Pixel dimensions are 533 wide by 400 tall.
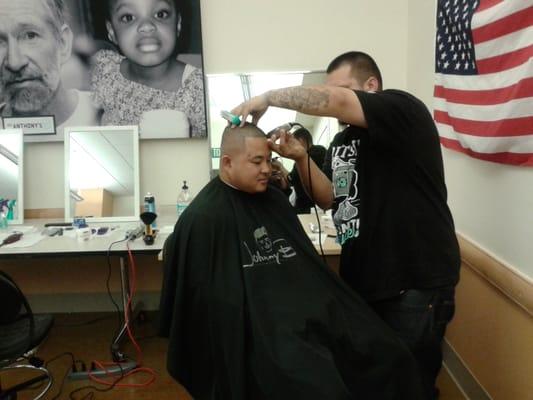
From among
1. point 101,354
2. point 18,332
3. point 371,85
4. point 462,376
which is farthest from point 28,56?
point 462,376

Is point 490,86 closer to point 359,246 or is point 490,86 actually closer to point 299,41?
point 359,246

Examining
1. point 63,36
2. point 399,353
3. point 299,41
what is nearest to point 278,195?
point 399,353

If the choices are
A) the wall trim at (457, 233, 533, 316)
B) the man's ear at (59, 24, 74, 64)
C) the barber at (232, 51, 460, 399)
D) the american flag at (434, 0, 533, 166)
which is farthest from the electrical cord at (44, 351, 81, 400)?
the american flag at (434, 0, 533, 166)

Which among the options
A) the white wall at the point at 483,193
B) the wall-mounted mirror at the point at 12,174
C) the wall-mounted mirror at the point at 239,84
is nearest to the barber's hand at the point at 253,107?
the white wall at the point at 483,193

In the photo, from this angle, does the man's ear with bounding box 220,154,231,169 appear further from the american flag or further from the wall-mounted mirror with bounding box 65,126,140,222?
the wall-mounted mirror with bounding box 65,126,140,222

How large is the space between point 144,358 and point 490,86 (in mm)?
2353

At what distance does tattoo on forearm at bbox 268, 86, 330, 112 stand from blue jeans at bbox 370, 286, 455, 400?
66cm

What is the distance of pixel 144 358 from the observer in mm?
2559

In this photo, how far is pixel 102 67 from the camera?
271cm

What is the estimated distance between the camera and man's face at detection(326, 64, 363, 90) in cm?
142

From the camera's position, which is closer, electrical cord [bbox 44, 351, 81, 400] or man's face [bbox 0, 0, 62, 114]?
electrical cord [bbox 44, 351, 81, 400]

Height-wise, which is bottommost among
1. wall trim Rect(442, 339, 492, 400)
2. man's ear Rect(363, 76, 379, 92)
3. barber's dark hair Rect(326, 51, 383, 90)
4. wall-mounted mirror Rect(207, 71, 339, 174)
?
wall trim Rect(442, 339, 492, 400)

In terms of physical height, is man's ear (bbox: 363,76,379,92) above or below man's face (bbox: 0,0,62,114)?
below

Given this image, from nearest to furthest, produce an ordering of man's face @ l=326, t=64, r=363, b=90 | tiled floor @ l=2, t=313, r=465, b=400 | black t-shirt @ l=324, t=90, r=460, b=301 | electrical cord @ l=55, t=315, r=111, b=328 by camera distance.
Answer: black t-shirt @ l=324, t=90, r=460, b=301, man's face @ l=326, t=64, r=363, b=90, tiled floor @ l=2, t=313, r=465, b=400, electrical cord @ l=55, t=315, r=111, b=328
